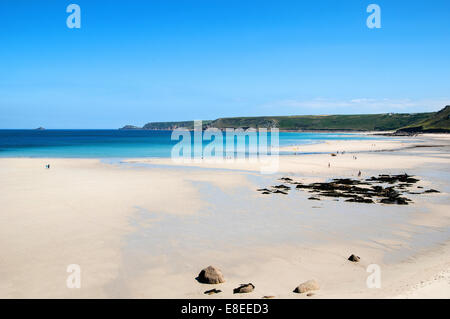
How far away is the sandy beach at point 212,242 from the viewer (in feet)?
32.0

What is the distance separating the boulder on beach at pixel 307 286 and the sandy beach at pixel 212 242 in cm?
17

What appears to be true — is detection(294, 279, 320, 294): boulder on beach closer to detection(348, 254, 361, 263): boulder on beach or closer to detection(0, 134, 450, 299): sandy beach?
detection(0, 134, 450, 299): sandy beach

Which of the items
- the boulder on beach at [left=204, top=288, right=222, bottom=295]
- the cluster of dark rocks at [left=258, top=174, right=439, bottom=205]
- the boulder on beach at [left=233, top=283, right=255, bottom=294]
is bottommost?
the boulder on beach at [left=204, top=288, right=222, bottom=295]

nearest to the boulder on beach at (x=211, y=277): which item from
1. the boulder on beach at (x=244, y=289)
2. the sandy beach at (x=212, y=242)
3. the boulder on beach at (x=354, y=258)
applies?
the sandy beach at (x=212, y=242)

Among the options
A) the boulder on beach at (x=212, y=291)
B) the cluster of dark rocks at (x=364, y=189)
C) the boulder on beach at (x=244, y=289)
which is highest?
the cluster of dark rocks at (x=364, y=189)

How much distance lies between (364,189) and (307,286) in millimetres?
17508

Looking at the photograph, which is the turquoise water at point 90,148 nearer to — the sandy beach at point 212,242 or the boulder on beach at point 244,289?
the sandy beach at point 212,242

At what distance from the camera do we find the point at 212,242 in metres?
13.6

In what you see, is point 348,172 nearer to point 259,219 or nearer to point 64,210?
point 259,219

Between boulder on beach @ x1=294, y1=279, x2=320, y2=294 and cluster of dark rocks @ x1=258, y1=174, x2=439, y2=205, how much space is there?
41.8ft

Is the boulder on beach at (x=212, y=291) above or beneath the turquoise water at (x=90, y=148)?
beneath

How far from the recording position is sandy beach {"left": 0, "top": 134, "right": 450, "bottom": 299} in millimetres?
9750

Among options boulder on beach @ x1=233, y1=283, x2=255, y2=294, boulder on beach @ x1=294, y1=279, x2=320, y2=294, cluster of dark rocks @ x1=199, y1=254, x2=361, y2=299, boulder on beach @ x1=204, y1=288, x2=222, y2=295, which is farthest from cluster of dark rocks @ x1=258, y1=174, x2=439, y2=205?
boulder on beach @ x1=204, y1=288, x2=222, y2=295
